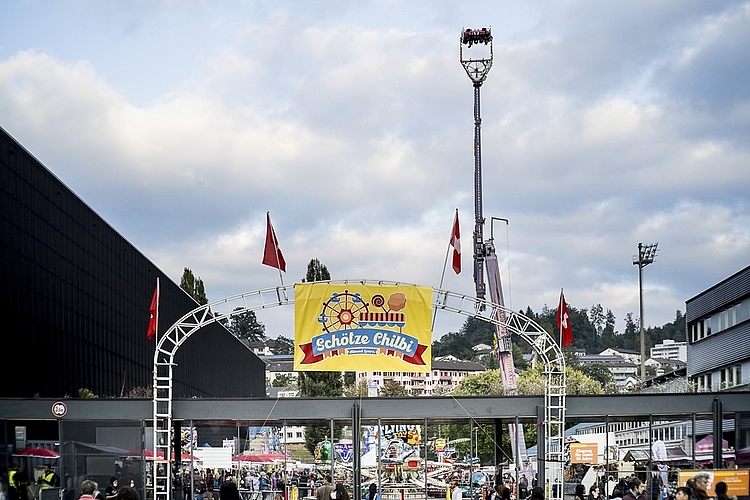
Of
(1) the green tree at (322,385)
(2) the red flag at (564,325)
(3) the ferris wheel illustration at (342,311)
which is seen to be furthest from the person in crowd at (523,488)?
(1) the green tree at (322,385)

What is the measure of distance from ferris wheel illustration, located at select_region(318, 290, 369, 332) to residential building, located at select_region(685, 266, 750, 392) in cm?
1952

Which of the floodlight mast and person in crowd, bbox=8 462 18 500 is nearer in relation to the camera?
person in crowd, bbox=8 462 18 500

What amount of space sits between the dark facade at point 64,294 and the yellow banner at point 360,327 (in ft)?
38.1

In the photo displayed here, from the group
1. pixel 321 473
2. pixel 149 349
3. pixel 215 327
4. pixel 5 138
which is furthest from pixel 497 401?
pixel 215 327

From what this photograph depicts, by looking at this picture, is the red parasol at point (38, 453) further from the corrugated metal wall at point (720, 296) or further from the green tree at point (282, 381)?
the green tree at point (282, 381)

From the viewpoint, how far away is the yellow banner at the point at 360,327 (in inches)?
1156

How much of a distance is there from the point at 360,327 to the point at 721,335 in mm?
22906

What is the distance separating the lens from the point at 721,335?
46031 mm

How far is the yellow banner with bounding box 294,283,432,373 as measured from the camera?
2938 centimetres

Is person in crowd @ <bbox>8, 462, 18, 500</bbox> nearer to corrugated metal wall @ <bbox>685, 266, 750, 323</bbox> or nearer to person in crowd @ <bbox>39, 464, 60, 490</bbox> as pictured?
person in crowd @ <bbox>39, 464, 60, 490</bbox>

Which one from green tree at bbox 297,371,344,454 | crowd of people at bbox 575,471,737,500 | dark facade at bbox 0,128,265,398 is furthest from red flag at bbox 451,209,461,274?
green tree at bbox 297,371,344,454

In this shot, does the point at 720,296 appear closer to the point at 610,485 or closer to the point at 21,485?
the point at 610,485

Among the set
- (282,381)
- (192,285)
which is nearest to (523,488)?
(192,285)

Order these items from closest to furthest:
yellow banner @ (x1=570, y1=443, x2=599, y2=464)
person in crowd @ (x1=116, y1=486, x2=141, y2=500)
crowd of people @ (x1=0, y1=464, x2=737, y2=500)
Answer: person in crowd @ (x1=116, y1=486, x2=141, y2=500), crowd of people @ (x1=0, y1=464, x2=737, y2=500), yellow banner @ (x1=570, y1=443, x2=599, y2=464)
